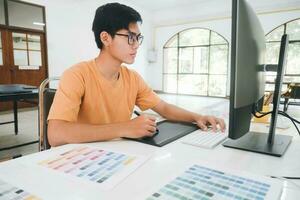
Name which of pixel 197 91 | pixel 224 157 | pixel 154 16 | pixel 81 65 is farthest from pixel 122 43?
pixel 154 16

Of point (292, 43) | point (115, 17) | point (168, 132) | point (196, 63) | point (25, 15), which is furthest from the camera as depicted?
point (196, 63)

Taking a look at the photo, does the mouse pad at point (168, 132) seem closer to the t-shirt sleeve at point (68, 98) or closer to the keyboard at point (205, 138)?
the keyboard at point (205, 138)

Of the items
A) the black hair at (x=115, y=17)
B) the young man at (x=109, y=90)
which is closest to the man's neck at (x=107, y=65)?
the young man at (x=109, y=90)

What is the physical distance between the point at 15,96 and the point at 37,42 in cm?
367

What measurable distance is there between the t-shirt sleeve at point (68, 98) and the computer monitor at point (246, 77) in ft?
1.98

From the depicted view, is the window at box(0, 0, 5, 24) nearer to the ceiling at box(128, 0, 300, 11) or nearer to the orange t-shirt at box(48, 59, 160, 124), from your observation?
the ceiling at box(128, 0, 300, 11)

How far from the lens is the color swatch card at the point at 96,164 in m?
0.55

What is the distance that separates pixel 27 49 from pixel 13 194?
5.47 m

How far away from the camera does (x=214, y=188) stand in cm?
51

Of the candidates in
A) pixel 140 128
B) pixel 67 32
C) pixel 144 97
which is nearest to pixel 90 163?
pixel 140 128

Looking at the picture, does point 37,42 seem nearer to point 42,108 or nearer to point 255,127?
point 42,108

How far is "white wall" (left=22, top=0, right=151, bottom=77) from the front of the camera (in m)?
5.65

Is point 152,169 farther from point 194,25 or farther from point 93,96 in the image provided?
point 194,25

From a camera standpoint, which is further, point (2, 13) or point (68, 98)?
point (2, 13)
